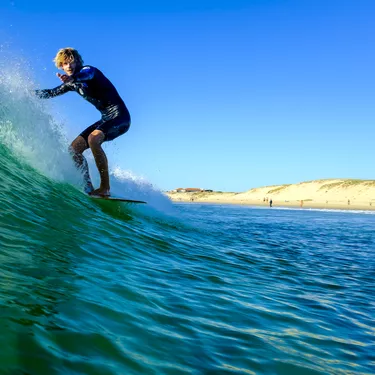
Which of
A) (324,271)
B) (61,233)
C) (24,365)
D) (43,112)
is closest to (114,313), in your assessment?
(24,365)

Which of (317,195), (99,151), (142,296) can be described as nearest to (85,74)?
(99,151)

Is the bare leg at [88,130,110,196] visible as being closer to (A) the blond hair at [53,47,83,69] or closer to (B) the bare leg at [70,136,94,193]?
(B) the bare leg at [70,136,94,193]

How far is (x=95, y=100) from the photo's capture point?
7391 millimetres

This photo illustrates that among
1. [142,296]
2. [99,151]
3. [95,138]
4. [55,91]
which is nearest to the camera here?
[142,296]

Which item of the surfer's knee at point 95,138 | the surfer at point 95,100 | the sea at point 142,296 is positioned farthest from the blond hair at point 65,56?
the sea at point 142,296

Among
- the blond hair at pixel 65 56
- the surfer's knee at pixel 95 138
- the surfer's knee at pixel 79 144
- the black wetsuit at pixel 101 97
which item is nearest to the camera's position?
the blond hair at pixel 65 56

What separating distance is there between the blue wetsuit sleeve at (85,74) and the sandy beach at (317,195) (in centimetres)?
5680

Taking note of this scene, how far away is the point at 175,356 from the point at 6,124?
7079 millimetres

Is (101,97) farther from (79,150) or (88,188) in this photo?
(88,188)

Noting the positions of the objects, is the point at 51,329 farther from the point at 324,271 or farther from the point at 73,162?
the point at 73,162

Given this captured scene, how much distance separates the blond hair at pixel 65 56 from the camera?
22.2ft

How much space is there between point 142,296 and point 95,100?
15.8 ft

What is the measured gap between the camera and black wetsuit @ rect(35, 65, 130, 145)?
273 inches

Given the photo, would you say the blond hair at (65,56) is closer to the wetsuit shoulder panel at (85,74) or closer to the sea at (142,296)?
the wetsuit shoulder panel at (85,74)
